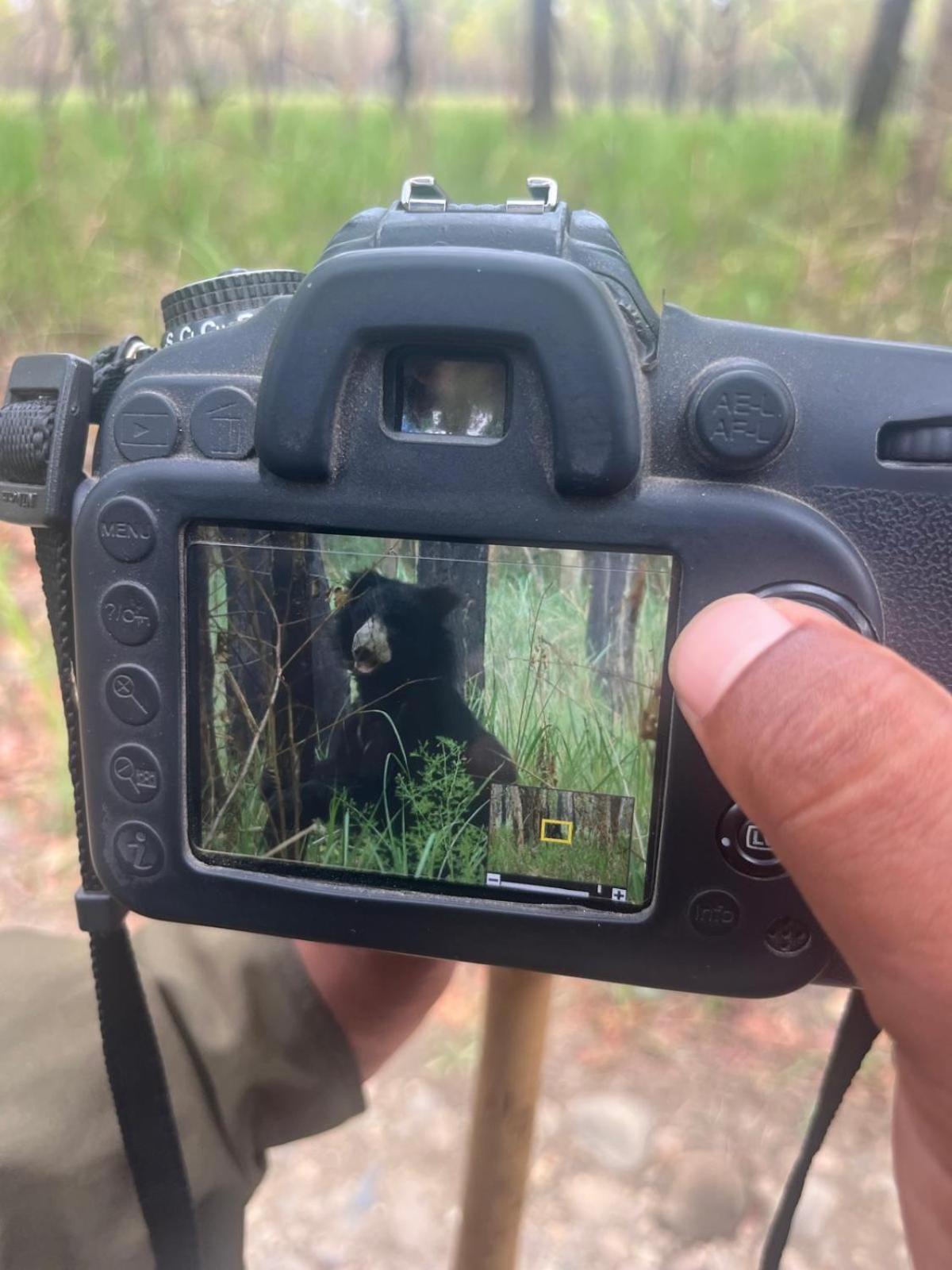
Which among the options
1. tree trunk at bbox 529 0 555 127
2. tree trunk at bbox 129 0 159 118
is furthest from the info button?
tree trunk at bbox 529 0 555 127

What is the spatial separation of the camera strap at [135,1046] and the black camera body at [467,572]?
0.03 metres

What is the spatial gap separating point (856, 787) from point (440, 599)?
8.3 inches

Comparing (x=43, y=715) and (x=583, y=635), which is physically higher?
(x=583, y=635)

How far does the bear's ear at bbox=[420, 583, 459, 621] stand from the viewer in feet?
1.60

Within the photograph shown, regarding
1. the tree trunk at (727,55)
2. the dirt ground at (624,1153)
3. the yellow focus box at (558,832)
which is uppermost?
the tree trunk at (727,55)

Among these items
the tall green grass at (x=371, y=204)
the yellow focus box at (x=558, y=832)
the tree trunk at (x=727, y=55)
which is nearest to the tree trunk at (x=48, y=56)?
the tall green grass at (x=371, y=204)

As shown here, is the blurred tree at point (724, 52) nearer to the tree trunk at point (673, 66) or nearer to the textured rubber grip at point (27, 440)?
the tree trunk at point (673, 66)

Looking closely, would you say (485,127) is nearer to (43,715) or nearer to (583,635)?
(43,715)

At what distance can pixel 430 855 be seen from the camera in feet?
1.71

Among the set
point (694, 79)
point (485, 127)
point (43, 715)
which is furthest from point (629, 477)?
point (694, 79)

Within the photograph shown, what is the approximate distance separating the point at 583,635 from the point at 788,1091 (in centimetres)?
74

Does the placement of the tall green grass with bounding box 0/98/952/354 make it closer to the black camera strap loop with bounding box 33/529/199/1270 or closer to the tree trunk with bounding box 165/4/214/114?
the tree trunk with bounding box 165/4/214/114

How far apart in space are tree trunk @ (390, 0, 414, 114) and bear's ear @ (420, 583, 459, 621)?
203 centimetres

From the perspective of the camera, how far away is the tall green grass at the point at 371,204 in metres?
1.61
